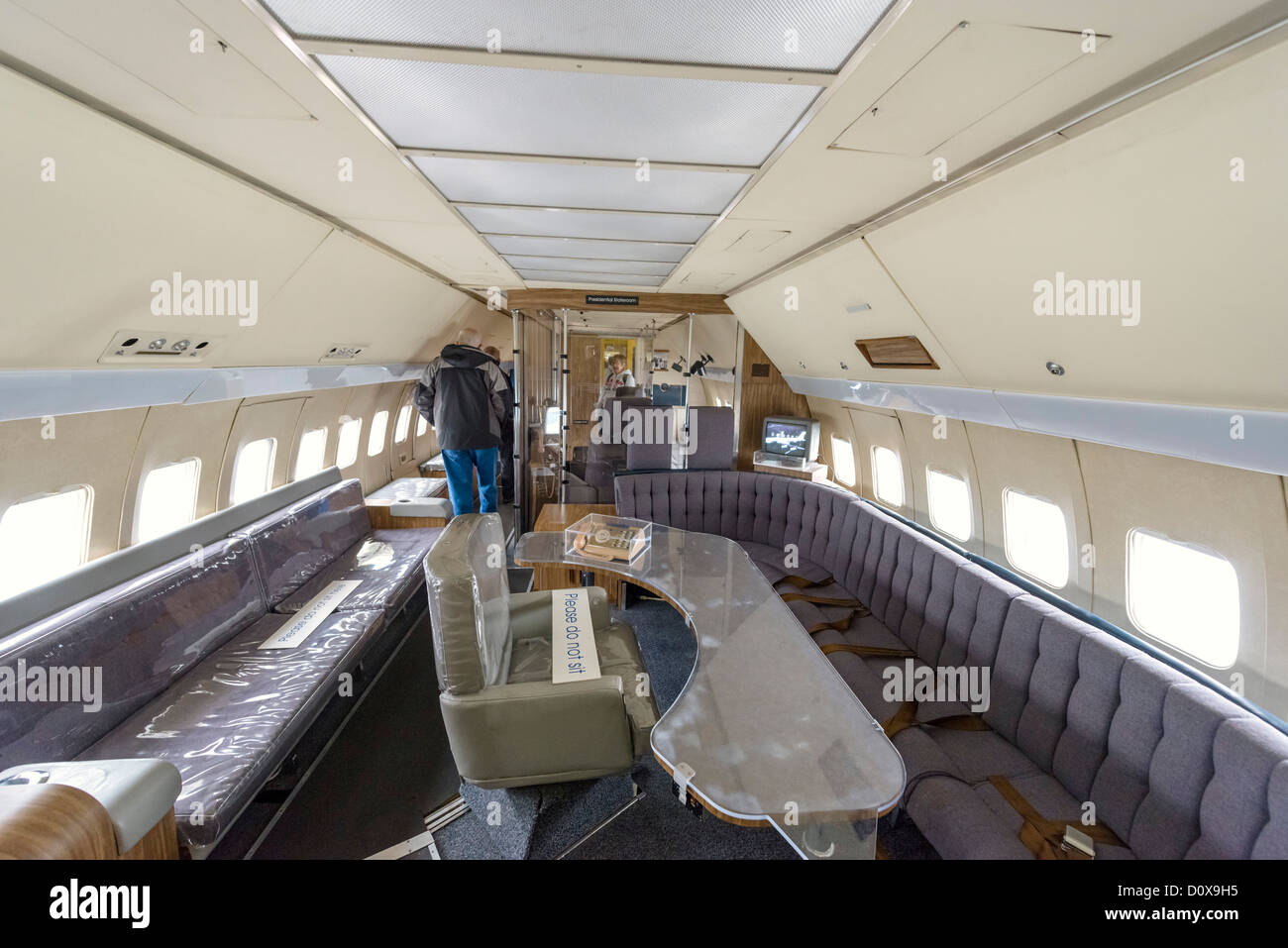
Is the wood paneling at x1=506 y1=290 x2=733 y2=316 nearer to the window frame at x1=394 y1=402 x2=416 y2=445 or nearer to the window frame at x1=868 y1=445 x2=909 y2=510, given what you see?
the window frame at x1=868 y1=445 x2=909 y2=510

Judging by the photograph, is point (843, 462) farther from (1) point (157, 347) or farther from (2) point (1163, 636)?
(1) point (157, 347)

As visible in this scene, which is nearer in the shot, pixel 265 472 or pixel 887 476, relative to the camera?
pixel 265 472

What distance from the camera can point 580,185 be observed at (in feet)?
7.98

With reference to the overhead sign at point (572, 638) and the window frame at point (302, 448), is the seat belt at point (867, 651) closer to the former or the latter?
the overhead sign at point (572, 638)

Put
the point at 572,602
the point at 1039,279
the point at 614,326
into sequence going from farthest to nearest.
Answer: the point at 614,326, the point at 572,602, the point at 1039,279

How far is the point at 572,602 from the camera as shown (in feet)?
10.7

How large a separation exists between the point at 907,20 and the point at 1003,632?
269cm

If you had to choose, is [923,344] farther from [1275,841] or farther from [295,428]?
[295,428]

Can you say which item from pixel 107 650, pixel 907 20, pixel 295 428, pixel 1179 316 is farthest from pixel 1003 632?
pixel 295 428

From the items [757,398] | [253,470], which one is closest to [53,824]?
[253,470]

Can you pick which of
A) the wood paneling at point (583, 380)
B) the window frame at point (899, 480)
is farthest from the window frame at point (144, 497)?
the wood paneling at point (583, 380)

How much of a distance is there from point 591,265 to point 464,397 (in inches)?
73.5

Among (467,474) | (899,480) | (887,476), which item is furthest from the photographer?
(467,474)

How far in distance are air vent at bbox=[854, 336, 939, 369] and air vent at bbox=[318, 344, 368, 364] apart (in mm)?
4563
